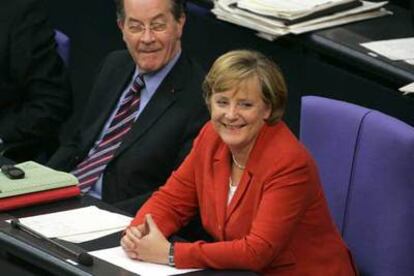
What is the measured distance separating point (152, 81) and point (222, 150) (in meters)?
0.73

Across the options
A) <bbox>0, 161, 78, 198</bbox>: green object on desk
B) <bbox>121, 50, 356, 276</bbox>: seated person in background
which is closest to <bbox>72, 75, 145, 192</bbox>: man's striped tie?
<bbox>0, 161, 78, 198</bbox>: green object on desk

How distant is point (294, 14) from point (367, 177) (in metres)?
1.16

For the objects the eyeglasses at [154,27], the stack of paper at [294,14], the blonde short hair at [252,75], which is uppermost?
the blonde short hair at [252,75]

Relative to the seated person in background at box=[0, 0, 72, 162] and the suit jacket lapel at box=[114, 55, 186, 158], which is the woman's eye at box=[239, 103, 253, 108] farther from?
the seated person in background at box=[0, 0, 72, 162]

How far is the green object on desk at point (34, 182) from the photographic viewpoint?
3.61 m

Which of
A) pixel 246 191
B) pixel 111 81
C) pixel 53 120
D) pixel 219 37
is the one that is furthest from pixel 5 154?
pixel 246 191

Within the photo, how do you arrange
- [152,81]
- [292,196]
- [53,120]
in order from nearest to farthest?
1. [292,196]
2. [152,81]
3. [53,120]

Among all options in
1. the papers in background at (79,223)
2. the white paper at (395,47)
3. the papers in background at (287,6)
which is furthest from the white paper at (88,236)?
the papers in background at (287,6)

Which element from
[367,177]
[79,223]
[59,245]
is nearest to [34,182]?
[79,223]

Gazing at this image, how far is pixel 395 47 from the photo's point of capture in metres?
4.42

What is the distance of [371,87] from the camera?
435cm

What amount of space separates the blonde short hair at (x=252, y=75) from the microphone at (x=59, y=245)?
0.59 meters

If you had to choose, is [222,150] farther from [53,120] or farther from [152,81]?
[53,120]

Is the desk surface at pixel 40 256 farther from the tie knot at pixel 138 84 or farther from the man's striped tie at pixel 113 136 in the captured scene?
the tie knot at pixel 138 84
